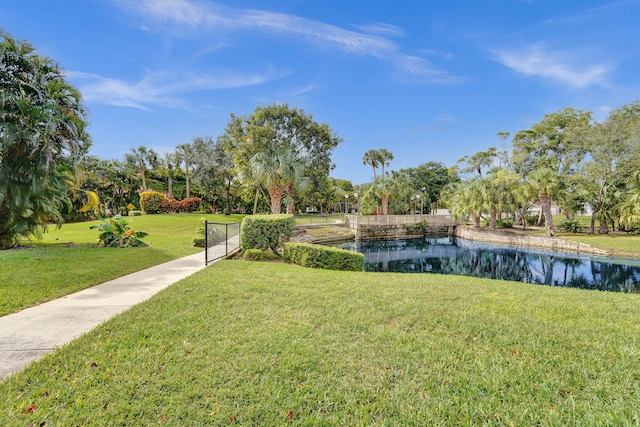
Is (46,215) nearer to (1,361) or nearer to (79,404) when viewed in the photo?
(1,361)

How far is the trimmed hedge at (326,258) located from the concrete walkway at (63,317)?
3.68m

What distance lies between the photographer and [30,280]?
18.1 feet

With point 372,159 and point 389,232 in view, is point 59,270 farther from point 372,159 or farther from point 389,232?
point 372,159

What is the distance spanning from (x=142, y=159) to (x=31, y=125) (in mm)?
29308

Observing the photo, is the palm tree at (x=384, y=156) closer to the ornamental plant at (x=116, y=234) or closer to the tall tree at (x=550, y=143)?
the tall tree at (x=550, y=143)

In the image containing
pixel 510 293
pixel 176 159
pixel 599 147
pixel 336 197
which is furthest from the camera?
pixel 336 197

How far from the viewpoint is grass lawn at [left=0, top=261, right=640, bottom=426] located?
192cm

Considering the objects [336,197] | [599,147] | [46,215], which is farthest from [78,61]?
[336,197]

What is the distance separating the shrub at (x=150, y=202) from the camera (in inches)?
1086

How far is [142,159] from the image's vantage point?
1288 inches

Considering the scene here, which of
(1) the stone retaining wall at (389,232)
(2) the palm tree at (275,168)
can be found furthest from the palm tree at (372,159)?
(2) the palm tree at (275,168)

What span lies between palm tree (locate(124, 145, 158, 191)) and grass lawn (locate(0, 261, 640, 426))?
114 ft

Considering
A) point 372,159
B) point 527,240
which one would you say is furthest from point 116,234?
point 372,159

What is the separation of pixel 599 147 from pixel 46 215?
105ft
